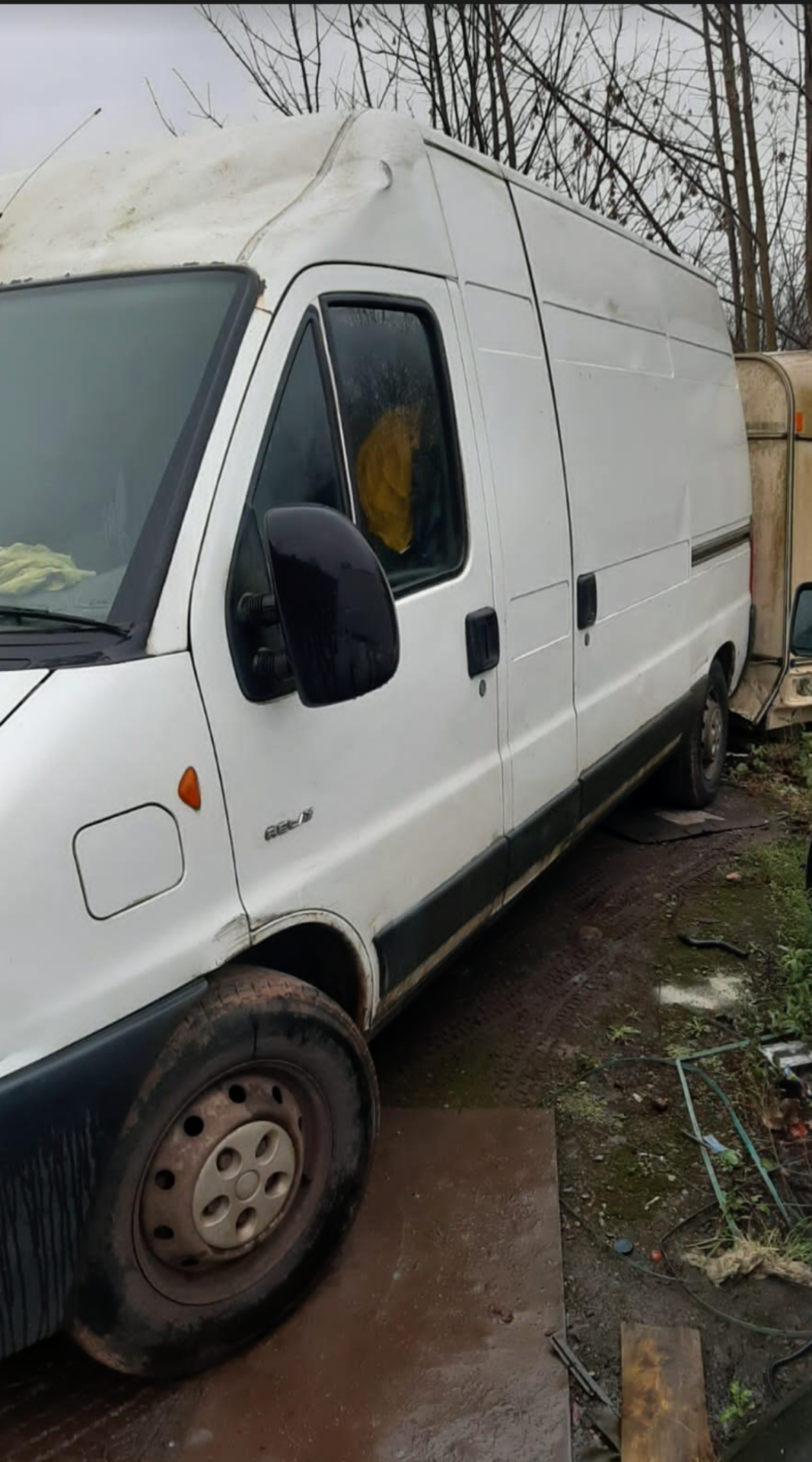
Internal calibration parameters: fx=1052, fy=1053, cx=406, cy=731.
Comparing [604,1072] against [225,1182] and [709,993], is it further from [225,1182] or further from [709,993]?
[225,1182]

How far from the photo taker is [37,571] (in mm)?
2135

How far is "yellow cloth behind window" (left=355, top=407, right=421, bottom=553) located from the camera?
264 cm

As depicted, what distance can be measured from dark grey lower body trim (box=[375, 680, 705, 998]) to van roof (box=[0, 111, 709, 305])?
1605mm

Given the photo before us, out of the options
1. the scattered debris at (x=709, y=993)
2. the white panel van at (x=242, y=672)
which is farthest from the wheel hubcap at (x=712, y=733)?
the white panel van at (x=242, y=672)

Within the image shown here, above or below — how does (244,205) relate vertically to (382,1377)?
above

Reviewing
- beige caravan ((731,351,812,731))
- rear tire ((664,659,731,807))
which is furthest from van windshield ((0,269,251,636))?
beige caravan ((731,351,812,731))

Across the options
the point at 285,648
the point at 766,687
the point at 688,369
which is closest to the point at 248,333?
the point at 285,648

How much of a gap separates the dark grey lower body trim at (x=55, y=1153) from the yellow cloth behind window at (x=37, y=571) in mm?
861

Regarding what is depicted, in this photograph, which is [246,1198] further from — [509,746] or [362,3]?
[362,3]

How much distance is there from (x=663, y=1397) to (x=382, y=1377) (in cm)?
61

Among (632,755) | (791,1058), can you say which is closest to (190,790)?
(791,1058)

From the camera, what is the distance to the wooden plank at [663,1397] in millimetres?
2139

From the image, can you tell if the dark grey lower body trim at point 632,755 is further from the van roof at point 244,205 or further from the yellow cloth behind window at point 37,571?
the yellow cloth behind window at point 37,571

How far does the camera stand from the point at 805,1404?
1.71 metres
